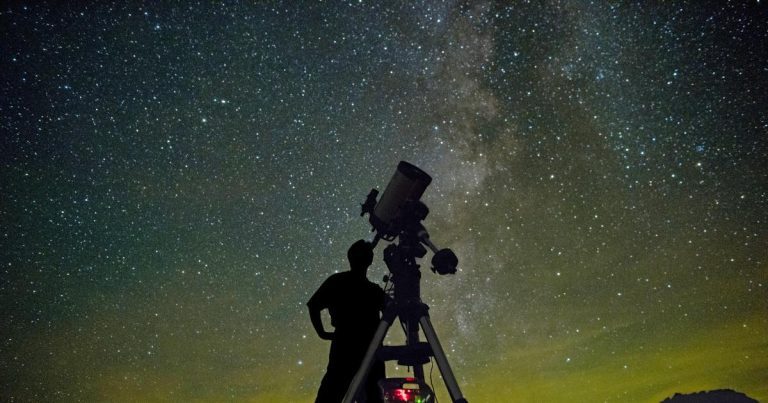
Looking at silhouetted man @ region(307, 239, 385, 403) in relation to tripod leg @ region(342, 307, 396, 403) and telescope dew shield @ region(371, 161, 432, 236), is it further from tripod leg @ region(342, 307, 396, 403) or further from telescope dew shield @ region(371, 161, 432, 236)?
telescope dew shield @ region(371, 161, 432, 236)

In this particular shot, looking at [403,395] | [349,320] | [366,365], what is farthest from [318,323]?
[403,395]

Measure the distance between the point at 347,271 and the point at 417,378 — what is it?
1059 mm

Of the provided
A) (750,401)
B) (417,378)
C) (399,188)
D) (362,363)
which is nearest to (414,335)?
(417,378)

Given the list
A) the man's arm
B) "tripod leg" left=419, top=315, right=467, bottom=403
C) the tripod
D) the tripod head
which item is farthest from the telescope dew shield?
the man's arm

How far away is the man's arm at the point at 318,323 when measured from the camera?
2.68 metres

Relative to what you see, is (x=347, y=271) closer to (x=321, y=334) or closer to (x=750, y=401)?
(x=321, y=334)

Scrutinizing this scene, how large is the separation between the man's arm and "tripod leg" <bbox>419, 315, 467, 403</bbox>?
764 mm

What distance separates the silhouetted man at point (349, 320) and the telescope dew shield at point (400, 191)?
1.47m

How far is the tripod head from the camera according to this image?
356 cm

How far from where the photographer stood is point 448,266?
11.5ft

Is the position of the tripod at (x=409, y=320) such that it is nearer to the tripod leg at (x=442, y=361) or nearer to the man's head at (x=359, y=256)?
the tripod leg at (x=442, y=361)

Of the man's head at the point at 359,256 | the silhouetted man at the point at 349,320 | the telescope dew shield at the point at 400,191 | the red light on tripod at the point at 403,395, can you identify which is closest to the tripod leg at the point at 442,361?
the red light on tripod at the point at 403,395

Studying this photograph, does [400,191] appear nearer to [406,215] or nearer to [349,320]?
[406,215]

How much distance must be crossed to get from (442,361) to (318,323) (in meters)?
0.92
